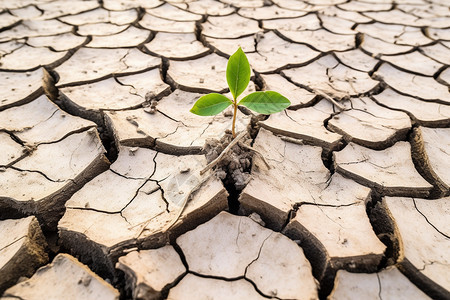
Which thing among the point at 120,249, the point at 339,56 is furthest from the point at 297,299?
the point at 339,56

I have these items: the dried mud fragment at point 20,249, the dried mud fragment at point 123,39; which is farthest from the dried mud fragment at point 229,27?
the dried mud fragment at point 20,249

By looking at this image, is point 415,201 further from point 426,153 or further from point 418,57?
point 418,57

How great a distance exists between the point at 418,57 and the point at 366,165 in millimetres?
1351

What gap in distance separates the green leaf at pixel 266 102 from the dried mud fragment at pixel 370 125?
54cm

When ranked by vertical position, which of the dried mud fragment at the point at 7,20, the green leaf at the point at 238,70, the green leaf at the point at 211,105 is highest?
the green leaf at the point at 238,70

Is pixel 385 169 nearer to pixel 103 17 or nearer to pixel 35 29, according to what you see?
pixel 103 17

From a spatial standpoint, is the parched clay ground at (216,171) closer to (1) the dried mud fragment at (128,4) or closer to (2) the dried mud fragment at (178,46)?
(2) the dried mud fragment at (178,46)

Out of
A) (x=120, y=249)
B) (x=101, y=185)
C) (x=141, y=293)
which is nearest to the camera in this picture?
(x=141, y=293)

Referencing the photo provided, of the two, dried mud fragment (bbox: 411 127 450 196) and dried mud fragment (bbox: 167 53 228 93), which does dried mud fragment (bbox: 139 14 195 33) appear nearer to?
dried mud fragment (bbox: 167 53 228 93)

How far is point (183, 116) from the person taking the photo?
1.59 meters

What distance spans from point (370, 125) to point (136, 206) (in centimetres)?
117

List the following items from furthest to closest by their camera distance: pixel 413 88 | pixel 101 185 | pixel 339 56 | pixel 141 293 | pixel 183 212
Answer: pixel 339 56
pixel 413 88
pixel 101 185
pixel 183 212
pixel 141 293

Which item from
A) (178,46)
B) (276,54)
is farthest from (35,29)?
(276,54)

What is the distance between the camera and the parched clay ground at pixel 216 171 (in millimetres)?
987
